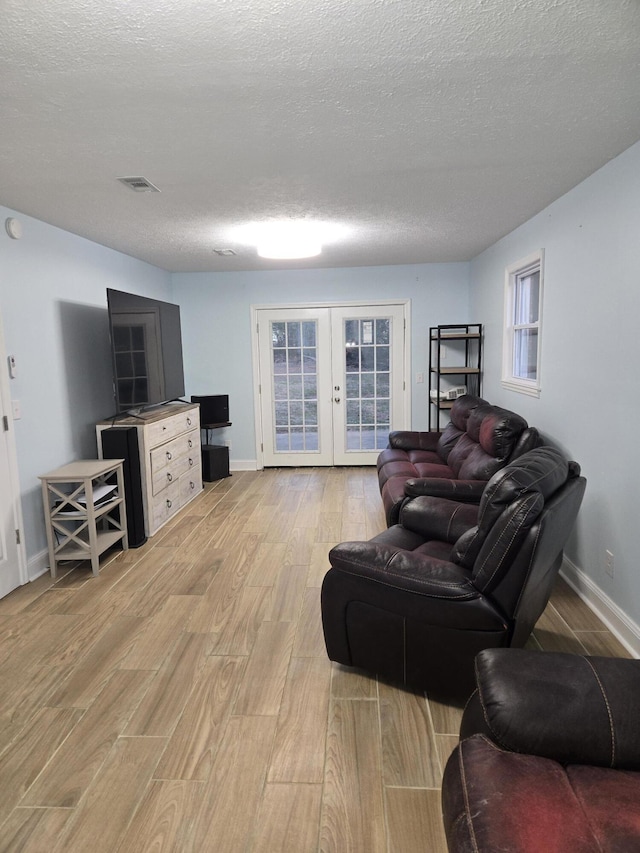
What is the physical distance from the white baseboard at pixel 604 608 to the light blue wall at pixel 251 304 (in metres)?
3.16

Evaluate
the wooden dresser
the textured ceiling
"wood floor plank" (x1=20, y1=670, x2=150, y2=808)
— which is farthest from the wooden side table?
the textured ceiling

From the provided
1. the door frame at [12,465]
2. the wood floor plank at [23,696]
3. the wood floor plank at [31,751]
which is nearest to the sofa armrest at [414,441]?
the door frame at [12,465]

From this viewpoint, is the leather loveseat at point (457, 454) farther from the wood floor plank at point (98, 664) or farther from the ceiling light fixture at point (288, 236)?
the ceiling light fixture at point (288, 236)

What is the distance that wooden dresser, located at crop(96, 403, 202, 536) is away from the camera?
409 centimetres

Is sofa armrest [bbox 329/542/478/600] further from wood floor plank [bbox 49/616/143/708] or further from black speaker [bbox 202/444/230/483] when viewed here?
black speaker [bbox 202/444/230/483]

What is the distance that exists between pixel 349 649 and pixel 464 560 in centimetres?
64

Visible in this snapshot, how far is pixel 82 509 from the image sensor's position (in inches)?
134

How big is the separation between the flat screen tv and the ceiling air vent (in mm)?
1226

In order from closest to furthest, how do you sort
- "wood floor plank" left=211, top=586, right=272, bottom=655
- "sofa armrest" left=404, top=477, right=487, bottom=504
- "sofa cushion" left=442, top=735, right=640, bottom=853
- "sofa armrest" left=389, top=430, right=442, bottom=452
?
1. "sofa cushion" left=442, top=735, right=640, bottom=853
2. "wood floor plank" left=211, top=586, right=272, bottom=655
3. "sofa armrest" left=404, top=477, right=487, bottom=504
4. "sofa armrest" left=389, top=430, right=442, bottom=452

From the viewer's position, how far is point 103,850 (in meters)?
1.51

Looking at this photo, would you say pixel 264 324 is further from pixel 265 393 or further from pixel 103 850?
pixel 103 850

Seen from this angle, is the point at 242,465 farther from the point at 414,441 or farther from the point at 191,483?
the point at 414,441

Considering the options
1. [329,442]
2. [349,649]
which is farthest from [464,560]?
[329,442]

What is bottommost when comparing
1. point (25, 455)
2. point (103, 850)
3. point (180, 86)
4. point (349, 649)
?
point (103, 850)
